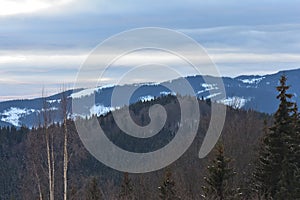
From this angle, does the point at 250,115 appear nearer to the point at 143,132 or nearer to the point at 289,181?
the point at 289,181

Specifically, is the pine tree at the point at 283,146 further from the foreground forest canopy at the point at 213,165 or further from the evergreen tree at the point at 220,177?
the evergreen tree at the point at 220,177

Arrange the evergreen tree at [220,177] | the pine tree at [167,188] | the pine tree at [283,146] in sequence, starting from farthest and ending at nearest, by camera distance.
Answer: the pine tree at [167,188]
the evergreen tree at [220,177]
the pine tree at [283,146]

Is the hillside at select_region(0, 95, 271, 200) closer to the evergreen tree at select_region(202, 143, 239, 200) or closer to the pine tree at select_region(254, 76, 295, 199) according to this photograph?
the evergreen tree at select_region(202, 143, 239, 200)

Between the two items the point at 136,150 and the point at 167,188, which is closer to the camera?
the point at 167,188

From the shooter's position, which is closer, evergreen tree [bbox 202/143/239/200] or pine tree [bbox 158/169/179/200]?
evergreen tree [bbox 202/143/239/200]

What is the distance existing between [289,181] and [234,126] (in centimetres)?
3965

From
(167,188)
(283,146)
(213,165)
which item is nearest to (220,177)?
(213,165)

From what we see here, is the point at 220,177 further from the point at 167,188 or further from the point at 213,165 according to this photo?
the point at 167,188

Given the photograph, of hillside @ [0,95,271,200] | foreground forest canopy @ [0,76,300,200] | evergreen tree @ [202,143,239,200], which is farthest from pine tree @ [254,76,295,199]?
hillside @ [0,95,271,200]

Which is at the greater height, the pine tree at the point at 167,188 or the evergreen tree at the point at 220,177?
the evergreen tree at the point at 220,177

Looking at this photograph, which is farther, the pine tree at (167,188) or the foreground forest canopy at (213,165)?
the pine tree at (167,188)

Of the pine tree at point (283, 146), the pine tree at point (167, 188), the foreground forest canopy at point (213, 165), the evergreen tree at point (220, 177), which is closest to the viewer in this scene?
the pine tree at point (283, 146)

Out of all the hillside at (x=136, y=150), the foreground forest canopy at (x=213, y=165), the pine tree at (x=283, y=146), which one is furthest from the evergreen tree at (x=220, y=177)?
the hillside at (x=136, y=150)

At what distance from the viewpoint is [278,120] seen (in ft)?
94.1
